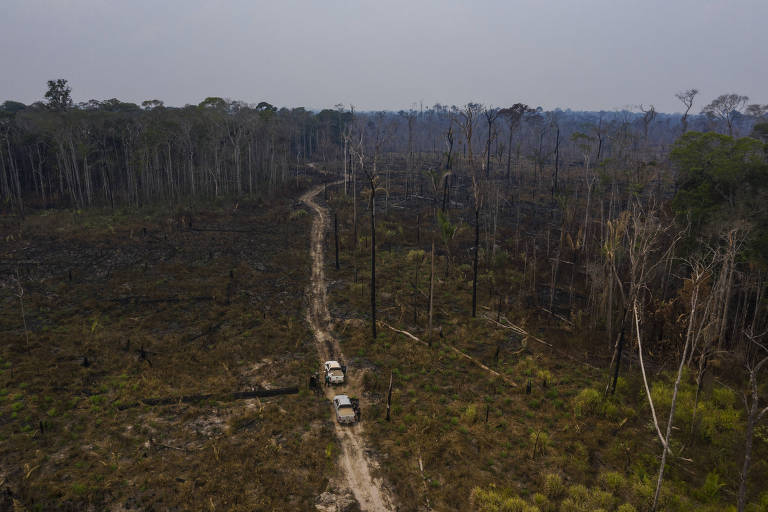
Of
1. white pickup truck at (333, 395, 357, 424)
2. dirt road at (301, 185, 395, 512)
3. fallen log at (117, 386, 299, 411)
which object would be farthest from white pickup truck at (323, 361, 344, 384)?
fallen log at (117, 386, 299, 411)

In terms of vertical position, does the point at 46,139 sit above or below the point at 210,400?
above

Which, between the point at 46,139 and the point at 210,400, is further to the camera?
the point at 46,139

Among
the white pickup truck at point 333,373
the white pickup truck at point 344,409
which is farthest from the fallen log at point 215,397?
the white pickup truck at point 344,409

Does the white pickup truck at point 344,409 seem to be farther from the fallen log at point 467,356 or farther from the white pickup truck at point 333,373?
the fallen log at point 467,356

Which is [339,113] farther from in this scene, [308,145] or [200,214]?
[200,214]

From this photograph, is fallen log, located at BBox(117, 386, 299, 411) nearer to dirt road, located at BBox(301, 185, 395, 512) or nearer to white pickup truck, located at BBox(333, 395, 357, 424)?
dirt road, located at BBox(301, 185, 395, 512)

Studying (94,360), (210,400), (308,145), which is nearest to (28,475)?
(210,400)
